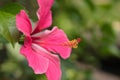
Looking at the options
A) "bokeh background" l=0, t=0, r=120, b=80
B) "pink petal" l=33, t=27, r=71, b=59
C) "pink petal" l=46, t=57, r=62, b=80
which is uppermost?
"pink petal" l=33, t=27, r=71, b=59

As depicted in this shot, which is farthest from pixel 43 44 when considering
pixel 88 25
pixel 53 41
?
pixel 88 25

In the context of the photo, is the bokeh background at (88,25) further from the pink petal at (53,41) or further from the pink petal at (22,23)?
the pink petal at (22,23)

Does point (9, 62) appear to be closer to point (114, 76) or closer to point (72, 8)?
point (72, 8)

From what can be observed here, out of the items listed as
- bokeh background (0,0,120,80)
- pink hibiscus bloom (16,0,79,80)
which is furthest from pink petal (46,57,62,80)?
bokeh background (0,0,120,80)

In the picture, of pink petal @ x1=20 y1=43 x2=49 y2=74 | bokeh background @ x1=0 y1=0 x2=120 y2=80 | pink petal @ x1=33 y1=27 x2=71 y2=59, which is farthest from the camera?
bokeh background @ x1=0 y1=0 x2=120 y2=80

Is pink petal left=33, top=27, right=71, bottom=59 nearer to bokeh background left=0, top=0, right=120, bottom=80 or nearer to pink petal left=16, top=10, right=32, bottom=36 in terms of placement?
pink petal left=16, top=10, right=32, bottom=36

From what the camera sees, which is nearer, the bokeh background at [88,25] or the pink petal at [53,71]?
the pink petal at [53,71]

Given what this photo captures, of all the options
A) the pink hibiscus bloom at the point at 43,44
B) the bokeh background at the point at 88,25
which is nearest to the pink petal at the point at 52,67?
the pink hibiscus bloom at the point at 43,44

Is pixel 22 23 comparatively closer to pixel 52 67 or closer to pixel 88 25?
pixel 52 67
